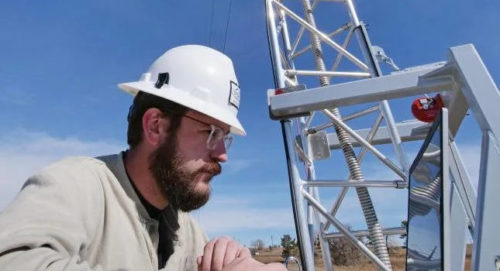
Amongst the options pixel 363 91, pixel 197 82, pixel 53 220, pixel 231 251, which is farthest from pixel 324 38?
pixel 53 220

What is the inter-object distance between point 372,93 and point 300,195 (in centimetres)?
175

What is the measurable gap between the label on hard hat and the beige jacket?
765 mm

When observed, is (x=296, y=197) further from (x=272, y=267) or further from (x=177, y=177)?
(x=272, y=267)

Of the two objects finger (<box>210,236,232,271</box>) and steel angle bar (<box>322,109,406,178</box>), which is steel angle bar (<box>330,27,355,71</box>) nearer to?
steel angle bar (<box>322,109,406,178</box>)

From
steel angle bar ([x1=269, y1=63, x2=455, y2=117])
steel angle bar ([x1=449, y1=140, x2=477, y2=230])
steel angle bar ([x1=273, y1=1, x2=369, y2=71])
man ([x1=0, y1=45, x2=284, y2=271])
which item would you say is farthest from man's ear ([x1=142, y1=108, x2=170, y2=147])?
steel angle bar ([x1=273, y1=1, x2=369, y2=71])

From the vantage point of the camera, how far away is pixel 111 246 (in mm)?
1552

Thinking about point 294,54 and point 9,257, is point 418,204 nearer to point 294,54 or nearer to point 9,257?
point 9,257

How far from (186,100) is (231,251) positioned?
943 mm

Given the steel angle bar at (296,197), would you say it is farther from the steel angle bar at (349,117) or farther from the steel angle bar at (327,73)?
the steel angle bar at (349,117)

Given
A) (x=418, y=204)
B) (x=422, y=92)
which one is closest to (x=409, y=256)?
(x=418, y=204)

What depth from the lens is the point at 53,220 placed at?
121 cm

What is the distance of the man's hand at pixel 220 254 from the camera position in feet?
4.40

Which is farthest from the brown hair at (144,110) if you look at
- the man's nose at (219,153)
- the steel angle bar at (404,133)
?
the steel angle bar at (404,133)

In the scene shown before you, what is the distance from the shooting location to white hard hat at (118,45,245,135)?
2127 mm
